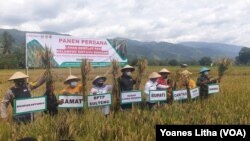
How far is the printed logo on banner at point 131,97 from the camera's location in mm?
9711

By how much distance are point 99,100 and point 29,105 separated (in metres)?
1.75

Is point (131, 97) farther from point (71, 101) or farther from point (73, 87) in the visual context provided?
point (71, 101)

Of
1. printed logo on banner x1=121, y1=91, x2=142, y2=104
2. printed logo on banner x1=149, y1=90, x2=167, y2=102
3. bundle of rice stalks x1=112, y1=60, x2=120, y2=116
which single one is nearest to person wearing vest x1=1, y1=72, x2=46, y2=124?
bundle of rice stalks x1=112, y1=60, x2=120, y2=116

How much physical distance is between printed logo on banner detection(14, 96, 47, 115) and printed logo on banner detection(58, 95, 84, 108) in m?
0.52

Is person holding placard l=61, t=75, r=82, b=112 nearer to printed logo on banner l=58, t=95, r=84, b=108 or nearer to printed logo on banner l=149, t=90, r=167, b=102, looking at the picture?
printed logo on banner l=58, t=95, r=84, b=108

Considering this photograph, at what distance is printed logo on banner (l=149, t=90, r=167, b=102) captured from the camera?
10.2 meters

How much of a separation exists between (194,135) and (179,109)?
3.40 m

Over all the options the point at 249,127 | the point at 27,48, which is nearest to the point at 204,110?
the point at 249,127

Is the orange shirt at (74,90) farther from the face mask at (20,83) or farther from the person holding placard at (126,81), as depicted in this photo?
the face mask at (20,83)

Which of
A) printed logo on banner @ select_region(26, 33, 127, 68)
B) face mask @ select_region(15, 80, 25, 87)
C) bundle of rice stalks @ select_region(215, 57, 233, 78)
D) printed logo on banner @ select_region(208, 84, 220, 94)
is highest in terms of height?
printed logo on banner @ select_region(26, 33, 127, 68)

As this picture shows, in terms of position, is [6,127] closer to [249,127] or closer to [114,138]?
[114,138]

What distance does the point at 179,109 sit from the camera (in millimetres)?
8977

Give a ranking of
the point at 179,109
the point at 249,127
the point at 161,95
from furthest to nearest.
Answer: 1. the point at 161,95
2. the point at 179,109
3. the point at 249,127

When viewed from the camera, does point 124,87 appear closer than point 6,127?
No
